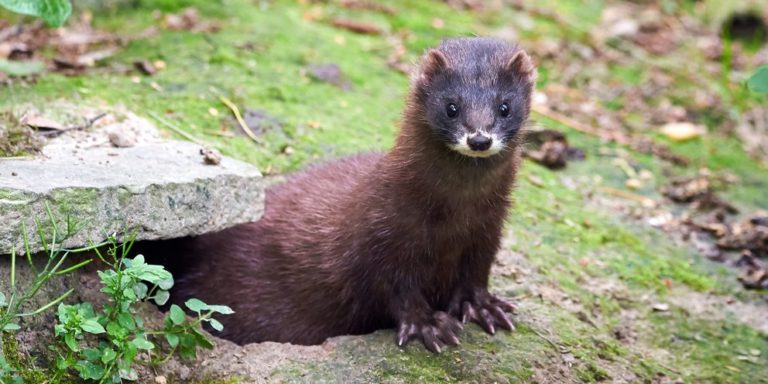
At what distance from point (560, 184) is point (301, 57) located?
2.31 meters

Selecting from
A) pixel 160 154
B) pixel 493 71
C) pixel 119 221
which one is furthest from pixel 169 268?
pixel 493 71

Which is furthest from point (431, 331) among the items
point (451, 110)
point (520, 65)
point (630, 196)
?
point (630, 196)

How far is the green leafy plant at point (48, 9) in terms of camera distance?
14.1 ft

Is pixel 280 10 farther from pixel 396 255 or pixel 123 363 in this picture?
pixel 123 363

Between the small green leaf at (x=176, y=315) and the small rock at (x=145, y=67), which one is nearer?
the small green leaf at (x=176, y=315)

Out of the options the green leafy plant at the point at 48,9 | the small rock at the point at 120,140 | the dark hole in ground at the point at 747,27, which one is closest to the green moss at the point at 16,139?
the small rock at the point at 120,140

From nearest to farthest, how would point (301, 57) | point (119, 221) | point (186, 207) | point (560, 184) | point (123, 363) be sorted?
point (123, 363) < point (119, 221) < point (186, 207) < point (560, 184) < point (301, 57)

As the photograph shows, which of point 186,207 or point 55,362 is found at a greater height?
point 186,207

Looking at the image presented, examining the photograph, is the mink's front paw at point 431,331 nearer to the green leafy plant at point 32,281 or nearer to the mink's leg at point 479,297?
the mink's leg at point 479,297

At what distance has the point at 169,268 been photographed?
5.04 meters

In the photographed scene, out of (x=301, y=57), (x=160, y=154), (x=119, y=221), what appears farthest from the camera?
(x=301, y=57)

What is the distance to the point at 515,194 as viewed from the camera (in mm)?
5727

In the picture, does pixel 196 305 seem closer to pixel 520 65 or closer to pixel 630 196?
pixel 520 65

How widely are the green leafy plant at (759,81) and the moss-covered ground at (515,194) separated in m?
1.50
